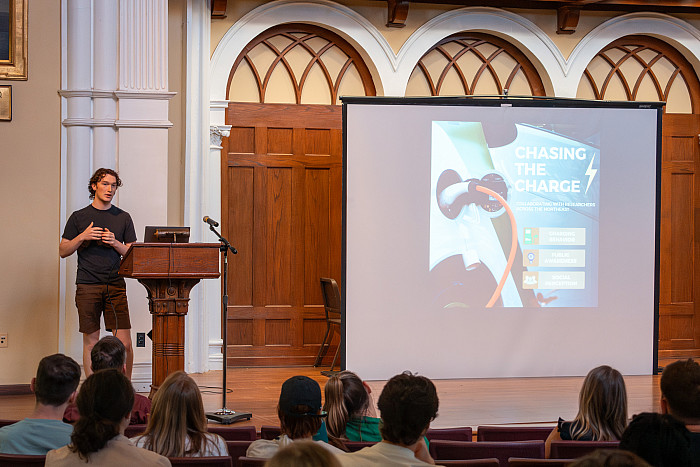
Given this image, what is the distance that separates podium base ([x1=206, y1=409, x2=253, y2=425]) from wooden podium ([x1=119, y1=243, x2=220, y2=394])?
0.39 metres

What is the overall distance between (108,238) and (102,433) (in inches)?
134

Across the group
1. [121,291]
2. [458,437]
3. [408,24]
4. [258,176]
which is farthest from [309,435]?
[408,24]

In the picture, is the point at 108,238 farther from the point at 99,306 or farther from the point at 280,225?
the point at 280,225

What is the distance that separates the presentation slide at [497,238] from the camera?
698cm

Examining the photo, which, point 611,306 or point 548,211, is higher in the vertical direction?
point 548,211

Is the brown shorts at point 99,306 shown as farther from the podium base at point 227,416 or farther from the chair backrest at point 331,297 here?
the chair backrest at point 331,297

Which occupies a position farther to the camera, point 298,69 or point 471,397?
point 298,69

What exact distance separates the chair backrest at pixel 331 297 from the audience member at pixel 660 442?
17.3ft

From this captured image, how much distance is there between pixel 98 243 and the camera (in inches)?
219

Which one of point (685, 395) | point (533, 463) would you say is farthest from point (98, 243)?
point (685, 395)

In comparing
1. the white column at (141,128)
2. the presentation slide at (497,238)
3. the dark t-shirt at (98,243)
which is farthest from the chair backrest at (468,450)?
the presentation slide at (497,238)

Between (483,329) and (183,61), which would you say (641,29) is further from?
(183,61)

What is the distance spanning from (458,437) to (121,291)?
10.1 feet

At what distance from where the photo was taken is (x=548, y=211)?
7188 millimetres
